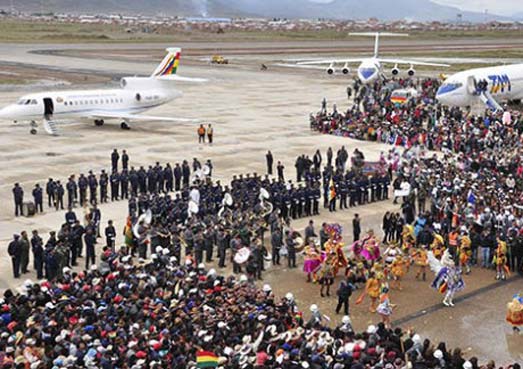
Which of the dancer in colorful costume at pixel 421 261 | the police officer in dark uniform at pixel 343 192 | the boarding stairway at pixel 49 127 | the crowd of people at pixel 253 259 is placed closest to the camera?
the crowd of people at pixel 253 259

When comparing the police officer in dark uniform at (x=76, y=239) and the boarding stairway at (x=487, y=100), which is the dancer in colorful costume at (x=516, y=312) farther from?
the boarding stairway at (x=487, y=100)

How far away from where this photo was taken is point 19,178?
3175 cm

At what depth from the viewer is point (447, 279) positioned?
62.2 ft

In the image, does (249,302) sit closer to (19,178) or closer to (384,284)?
(384,284)

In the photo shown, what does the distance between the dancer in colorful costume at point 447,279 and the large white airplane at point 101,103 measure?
86.1 feet

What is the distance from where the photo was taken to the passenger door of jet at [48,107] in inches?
1605

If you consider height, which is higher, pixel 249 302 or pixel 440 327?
pixel 249 302

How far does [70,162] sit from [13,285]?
15315 mm

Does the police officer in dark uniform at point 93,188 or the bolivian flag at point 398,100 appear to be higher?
the bolivian flag at point 398,100

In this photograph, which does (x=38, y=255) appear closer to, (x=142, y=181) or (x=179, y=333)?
(x=179, y=333)

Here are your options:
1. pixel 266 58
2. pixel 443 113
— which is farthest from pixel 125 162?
pixel 266 58

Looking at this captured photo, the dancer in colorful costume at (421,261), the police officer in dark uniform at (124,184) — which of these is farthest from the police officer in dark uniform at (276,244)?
the police officer in dark uniform at (124,184)

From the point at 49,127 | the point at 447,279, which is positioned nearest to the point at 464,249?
the point at 447,279

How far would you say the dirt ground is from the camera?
1838cm
